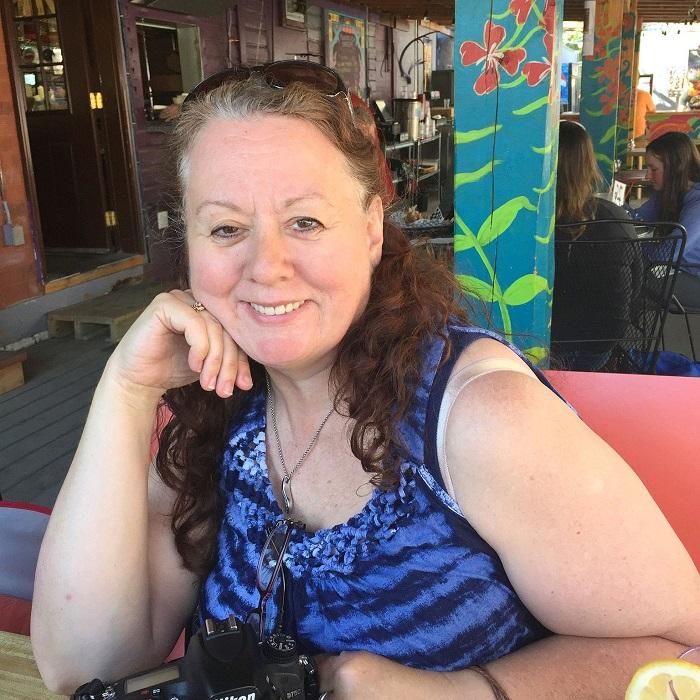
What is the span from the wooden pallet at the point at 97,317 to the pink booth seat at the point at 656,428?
13.3 feet

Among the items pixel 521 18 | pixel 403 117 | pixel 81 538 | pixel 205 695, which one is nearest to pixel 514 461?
pixel 205 695

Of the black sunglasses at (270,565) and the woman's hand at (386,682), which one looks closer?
the woman's hand at (386,682)

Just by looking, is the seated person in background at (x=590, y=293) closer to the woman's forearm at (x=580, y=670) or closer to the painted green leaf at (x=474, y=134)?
the painted green leaf at (x=474, y=134)

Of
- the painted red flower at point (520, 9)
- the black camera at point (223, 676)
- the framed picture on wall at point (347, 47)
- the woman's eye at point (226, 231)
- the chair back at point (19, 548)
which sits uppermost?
the framed picture on wall at point (347, 47)

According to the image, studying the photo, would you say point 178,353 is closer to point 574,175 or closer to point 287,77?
point 287,77

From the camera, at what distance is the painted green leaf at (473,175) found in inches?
116

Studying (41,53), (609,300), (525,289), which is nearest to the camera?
(525,289)

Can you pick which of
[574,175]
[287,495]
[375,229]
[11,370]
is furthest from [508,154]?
[11,370]

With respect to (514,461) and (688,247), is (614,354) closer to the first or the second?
(688,247)

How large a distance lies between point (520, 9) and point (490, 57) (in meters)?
0.19

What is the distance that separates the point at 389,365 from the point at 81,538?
59 cm

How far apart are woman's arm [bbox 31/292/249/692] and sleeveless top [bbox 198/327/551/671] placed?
0.90 ft

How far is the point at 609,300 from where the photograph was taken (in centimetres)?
331

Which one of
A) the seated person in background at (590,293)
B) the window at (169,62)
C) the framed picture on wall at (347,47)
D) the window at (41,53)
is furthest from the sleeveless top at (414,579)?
the framed picture on wall at (347,47)
